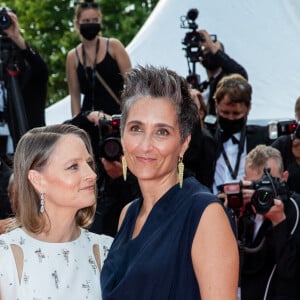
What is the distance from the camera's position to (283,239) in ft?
18.2

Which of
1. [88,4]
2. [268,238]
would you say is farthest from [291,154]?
[88,4]

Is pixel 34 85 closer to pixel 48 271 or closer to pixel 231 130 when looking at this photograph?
pixel 231 130

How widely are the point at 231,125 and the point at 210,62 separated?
122 cm

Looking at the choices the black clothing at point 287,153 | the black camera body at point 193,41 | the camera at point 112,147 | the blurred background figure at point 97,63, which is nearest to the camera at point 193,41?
the black camera body at point 193,41

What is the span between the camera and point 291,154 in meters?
6.48

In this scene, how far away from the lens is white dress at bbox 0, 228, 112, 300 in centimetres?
383

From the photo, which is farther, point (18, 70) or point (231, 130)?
point (18, 70)

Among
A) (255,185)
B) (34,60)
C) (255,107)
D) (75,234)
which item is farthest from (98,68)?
(75,234)

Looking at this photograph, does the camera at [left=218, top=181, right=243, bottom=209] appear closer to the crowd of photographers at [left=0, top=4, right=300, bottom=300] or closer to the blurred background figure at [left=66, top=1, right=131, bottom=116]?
the crowd of photographers at [left=0, top=4, right=300, bottom=300]

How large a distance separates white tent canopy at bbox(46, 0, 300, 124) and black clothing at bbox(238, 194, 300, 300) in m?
2.77

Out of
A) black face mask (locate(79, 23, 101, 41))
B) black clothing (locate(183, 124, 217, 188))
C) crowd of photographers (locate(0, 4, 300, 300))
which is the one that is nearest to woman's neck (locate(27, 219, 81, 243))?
crowd of photographers (locate(0, 4, 300, 300))

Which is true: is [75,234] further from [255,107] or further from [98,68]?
[255,107]

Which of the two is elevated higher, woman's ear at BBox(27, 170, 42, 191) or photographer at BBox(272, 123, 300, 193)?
woman's ear at BBox(27, 170, 42, 191)

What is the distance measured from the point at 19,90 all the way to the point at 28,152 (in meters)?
2.96
